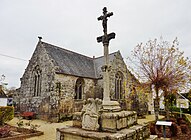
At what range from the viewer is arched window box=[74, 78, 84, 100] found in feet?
52.4

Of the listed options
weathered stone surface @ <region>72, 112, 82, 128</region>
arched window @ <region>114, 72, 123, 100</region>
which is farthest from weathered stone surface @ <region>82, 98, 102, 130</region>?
arched window @ <region>114, 72, 123, 100</region>

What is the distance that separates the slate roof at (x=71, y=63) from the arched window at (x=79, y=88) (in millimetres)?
703

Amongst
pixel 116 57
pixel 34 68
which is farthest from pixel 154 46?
pixel 34 68

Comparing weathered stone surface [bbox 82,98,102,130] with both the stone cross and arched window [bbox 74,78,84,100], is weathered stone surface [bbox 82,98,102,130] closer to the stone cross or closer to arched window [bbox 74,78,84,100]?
the stone cross

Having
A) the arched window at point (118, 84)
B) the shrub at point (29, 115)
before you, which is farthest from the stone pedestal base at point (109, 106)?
the arched window at point (118, 84)

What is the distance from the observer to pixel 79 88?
16.4 metres

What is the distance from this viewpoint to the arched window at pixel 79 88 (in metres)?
16.0

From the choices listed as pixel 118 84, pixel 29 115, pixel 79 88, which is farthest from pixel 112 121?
pixel 118 84

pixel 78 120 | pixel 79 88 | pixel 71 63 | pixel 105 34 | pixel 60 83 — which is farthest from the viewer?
pixel 71 63

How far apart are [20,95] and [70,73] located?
22.1 ft

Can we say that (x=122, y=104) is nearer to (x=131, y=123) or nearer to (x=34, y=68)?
(x=34, y=68)

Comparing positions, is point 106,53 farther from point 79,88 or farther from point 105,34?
point 79,88

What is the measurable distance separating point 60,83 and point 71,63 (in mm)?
3755

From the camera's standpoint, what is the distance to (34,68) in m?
16.4
